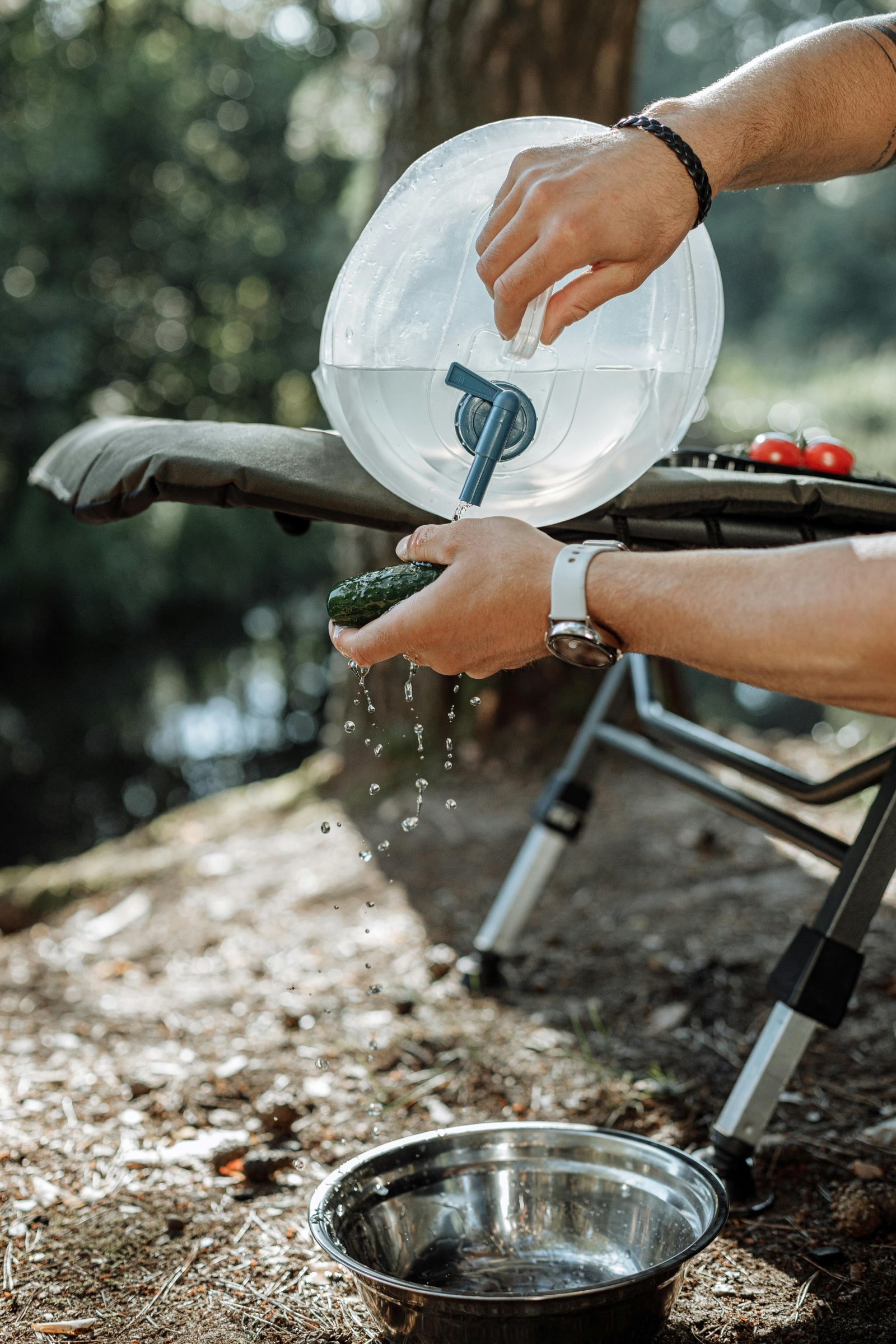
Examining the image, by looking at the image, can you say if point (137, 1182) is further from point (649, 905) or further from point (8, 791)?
point (8, 791)

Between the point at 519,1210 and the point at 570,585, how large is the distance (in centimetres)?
90

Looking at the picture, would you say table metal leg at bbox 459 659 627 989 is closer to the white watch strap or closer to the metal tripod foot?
the metal tripod foot

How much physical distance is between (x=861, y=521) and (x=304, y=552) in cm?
1376

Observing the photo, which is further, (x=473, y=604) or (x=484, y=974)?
(x=484, y=974)

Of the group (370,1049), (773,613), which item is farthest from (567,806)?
(773,613)

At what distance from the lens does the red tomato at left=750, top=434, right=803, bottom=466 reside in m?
1.84

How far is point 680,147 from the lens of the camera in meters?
1.37

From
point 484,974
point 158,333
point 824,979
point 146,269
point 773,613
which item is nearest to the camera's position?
point 773,613

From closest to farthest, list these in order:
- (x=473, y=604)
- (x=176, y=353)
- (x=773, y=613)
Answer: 1. (x=773, y=613)
2. (x=473, y=604)
3. (x=176, y=353)

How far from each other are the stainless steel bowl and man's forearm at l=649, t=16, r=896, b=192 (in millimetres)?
1325

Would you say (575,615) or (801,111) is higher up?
(801,111)

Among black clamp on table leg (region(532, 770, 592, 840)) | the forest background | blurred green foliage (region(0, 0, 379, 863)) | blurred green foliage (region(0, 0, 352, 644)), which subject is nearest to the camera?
black clamp on table leg (region(532, 770, 592, 840))

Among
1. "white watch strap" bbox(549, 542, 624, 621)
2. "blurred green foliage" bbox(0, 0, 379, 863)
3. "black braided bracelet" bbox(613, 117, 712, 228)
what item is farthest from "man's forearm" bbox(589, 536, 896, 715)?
"blurred green foliage" bbox(0, 0, 379, 863)

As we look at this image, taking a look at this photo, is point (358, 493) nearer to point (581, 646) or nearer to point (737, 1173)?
point (581, 646)
